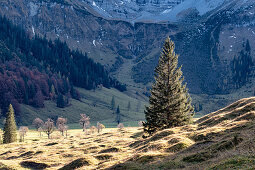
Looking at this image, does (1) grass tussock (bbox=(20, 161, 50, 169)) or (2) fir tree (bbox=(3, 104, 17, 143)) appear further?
(2) fir tree (bbox=(3, 104, 17, 143))

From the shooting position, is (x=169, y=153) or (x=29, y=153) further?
(x=29, y=153)

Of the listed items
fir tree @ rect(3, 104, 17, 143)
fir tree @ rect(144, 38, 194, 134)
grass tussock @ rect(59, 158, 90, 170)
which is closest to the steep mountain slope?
grass tussock @ rect(59, 158, 90, 170)

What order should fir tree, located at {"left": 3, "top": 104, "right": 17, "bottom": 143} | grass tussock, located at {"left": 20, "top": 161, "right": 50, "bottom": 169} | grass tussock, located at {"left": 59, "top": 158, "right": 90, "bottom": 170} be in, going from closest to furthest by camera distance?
grass tussock, located at {"left": 59, "top": 158, "right": 90, "bottom": 170} → grass tussock, located at {"left": 20, "top": 161, "right": 50, "bottom": 169} → fir tree, located at {"left": 3, "top": 104, "right": 17, "bottom": 143}

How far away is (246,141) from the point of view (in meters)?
22.4

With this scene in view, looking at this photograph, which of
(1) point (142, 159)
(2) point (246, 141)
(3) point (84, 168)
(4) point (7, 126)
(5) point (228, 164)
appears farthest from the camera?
(4) point (7, 126)

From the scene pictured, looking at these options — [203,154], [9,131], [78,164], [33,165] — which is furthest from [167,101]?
[9,131]

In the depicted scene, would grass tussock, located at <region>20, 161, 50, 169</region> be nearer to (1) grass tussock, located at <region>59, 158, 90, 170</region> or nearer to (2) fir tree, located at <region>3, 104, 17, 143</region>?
(1) grass tussock, located at <region>59, 158, 90, 170</region>

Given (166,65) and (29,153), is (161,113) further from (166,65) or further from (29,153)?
(29,153)

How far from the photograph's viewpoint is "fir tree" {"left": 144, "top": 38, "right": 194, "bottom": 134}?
53531 millimetres

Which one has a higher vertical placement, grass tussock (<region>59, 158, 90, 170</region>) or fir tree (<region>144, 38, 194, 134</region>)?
fir tree (<region>144, 38, 194, 134</region>)

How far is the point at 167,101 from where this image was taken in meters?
54.2

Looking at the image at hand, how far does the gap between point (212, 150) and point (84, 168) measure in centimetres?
1576

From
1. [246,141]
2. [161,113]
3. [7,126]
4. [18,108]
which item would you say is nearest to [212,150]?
[246,141]

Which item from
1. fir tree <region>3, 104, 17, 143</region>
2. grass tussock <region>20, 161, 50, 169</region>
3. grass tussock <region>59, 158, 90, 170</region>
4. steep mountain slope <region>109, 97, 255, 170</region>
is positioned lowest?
fir tree <region>3, 104, 17, 143</region>
